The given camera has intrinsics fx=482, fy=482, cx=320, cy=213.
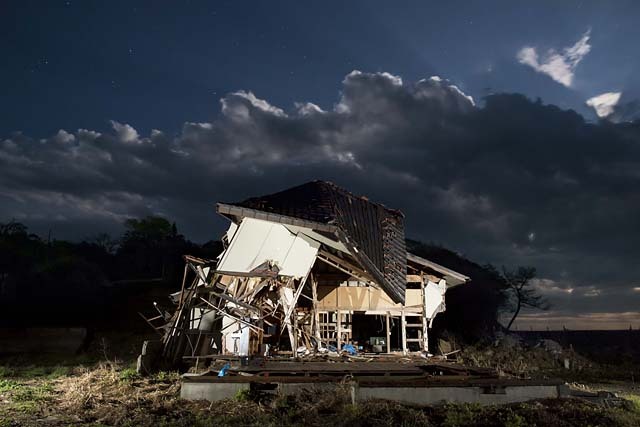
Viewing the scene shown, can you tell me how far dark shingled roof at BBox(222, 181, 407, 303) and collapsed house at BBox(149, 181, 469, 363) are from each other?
0.14 ft

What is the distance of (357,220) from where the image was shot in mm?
16422

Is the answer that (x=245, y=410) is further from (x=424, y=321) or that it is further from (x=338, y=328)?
(x=424, y=321)

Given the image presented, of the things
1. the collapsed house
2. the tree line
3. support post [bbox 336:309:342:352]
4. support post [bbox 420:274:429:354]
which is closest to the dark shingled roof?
the collapsed house

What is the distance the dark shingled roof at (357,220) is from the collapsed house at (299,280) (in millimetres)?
43

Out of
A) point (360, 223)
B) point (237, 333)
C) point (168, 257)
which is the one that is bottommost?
point (237, 333)

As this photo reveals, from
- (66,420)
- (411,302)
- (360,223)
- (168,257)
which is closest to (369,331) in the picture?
(411,302)

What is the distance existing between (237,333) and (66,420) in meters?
Result: 8.43

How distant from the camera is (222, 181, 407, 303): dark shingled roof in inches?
568

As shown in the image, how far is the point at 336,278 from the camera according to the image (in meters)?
18.0

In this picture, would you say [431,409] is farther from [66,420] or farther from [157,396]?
[66,420]

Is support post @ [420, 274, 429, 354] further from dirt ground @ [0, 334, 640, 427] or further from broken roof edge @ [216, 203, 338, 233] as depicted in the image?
dirt ground @ [0, 334, 640, 427]

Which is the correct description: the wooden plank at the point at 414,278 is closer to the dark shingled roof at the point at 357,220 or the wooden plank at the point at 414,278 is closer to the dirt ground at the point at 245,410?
the dark shingled roof at the point at 357,220

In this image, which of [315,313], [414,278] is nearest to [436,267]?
[414,278]

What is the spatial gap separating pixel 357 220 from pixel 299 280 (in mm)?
2820
